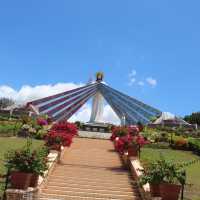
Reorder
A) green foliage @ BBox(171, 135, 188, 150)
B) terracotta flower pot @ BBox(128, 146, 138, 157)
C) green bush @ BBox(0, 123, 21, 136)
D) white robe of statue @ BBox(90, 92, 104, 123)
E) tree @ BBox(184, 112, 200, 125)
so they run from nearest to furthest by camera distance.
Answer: terracotta flower pot @ BBox(128, 146, 138, 157), green foliage @ BBox(171, 135, 188, 150), green bush @ BBox(0, 123, 21, 136), white robe of statue @ BBox(90, 92, 104, 123), tree @ BBox(184, 112, 200, 125)

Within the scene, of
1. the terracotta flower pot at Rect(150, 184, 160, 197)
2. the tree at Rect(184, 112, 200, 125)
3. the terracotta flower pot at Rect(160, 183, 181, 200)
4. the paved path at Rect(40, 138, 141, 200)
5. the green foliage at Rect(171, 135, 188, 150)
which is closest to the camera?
the terracotta flower pot at Rect(160, 183, 181, 200)

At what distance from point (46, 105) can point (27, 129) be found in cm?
2320

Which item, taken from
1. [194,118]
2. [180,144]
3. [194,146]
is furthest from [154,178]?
[194,118]

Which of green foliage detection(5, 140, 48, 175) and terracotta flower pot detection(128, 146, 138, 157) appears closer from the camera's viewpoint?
green foliage detection(5, 140, 48, 175)

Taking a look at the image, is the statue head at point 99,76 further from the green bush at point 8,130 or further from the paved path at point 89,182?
the paved path at point 89,182

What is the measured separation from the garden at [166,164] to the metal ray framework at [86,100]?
20.3 m

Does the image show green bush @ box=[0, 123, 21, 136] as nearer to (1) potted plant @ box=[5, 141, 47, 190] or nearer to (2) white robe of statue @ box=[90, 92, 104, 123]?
(1) potted plant @ box=[5, 141, 47, 190]

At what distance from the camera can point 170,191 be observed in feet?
32.6

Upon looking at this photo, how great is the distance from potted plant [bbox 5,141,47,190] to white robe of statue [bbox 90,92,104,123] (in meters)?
34.2

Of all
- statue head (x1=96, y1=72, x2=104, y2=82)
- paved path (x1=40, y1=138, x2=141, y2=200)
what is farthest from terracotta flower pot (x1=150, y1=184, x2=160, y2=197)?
statue head (x1=96, y1=72, x2=104, y2=82)

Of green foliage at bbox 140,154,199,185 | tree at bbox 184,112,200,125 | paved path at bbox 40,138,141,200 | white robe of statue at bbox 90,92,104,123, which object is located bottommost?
paved path at bbox 40,138,141,200

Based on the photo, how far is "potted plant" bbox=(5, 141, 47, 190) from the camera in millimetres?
10406

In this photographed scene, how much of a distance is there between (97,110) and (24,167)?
35409 mm

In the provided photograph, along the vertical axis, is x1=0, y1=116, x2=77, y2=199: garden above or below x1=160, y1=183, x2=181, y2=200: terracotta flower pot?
above
